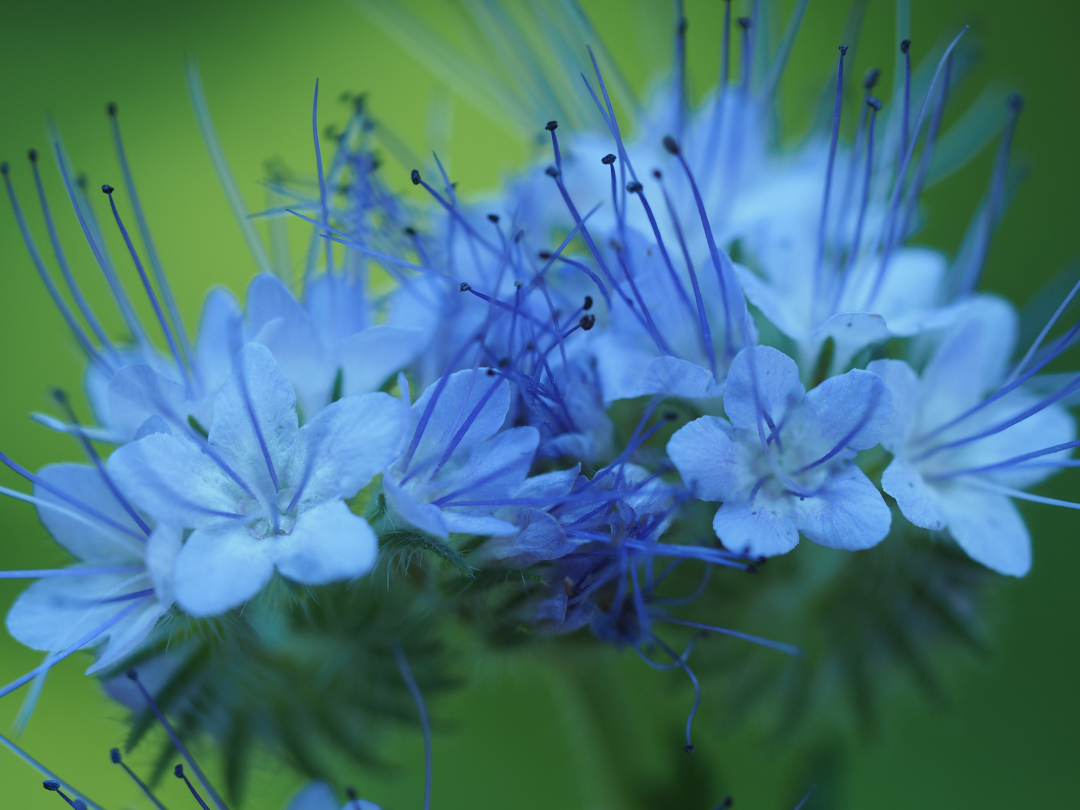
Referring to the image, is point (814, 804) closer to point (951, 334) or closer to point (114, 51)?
point (951, 334)

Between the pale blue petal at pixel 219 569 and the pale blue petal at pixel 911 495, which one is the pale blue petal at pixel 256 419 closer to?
the pale blue petal at pixel 219 569

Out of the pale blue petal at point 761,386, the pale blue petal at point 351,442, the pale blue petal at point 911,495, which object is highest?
the pale blue petal at point 351,442

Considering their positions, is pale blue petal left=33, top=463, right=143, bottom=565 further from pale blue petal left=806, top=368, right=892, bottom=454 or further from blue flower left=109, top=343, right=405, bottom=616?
pale blue petal left=806, top=368, right=892, bottom=454

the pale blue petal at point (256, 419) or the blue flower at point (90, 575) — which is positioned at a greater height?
the pale blue petal at point (256, 419)

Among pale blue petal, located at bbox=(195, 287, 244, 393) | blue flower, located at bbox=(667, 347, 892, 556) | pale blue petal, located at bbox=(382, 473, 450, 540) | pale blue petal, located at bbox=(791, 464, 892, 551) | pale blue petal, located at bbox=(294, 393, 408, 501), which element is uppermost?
pale blue petal, located at bbox=(195, 287, 244, 393)

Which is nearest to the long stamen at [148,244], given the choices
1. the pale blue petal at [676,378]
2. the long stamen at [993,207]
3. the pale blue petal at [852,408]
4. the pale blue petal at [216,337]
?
the pale blue petal at [216,337]

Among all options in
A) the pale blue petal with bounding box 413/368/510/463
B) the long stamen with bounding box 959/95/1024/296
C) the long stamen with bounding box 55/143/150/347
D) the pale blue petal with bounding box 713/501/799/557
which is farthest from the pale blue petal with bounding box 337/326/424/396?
the long stamen with bounding box 959/95/1024/296
